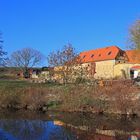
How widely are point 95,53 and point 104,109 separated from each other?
215 feet

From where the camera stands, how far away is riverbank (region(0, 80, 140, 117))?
29.5 meters

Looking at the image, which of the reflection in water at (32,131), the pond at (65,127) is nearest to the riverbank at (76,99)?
the pond at (65,127)

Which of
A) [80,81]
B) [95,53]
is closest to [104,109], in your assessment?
[80,81]

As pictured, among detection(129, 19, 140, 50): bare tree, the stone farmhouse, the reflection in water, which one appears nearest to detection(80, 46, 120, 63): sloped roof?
the stone farmhouse

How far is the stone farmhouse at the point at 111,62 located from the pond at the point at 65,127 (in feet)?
157

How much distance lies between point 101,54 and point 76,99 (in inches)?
2417

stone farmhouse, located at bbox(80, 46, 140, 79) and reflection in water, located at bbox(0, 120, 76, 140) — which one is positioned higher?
stone farmhouse, located at bbox(80, 46, 140, 79)

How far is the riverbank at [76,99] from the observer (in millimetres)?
29516

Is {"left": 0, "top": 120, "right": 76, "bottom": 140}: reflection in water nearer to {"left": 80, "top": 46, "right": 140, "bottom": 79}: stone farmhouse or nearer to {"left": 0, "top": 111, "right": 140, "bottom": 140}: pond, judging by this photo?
{"left": 0, "top": 111, "right": 140, "bottom": 140}: pond

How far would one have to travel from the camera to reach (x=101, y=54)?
92188mm

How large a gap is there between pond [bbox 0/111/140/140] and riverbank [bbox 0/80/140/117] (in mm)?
1652

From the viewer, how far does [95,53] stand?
95.1 metres

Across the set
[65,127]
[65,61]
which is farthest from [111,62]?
[65,127]

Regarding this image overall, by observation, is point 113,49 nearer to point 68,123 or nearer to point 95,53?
point 95,53
